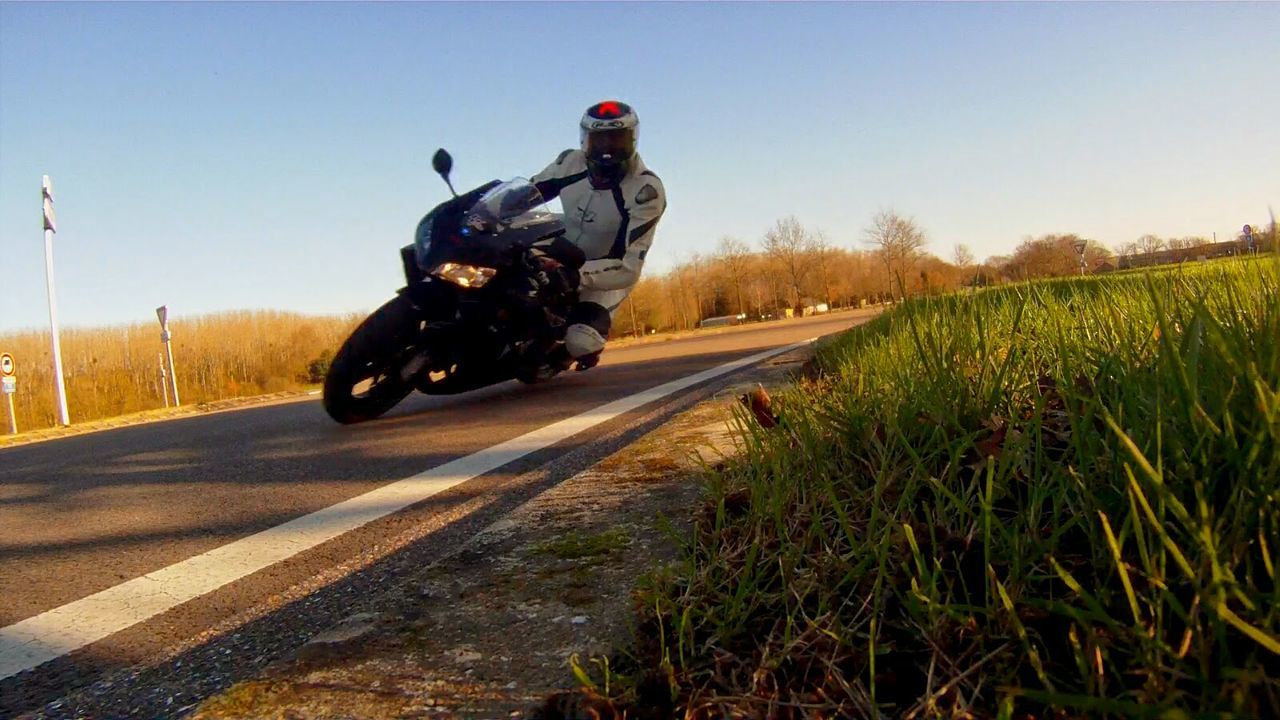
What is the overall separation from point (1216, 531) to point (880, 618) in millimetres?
390

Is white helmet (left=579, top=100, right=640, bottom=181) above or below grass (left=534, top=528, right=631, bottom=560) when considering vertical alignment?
above

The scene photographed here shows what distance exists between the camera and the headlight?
180 inches

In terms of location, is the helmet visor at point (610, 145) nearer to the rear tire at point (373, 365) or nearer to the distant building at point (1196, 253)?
the rear tire at point (373, 365)

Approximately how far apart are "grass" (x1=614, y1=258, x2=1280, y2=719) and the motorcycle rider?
14.3 feet

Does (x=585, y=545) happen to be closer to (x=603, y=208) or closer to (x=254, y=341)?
(x=603, y=208)

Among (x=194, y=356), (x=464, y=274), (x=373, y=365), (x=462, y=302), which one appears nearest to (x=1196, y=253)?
(x=464, y=274)

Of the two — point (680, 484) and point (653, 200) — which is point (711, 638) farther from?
point (653, 200)

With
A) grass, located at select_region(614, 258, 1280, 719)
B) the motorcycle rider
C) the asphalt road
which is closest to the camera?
grass, located at select_region(614, 258, 1280, 719)

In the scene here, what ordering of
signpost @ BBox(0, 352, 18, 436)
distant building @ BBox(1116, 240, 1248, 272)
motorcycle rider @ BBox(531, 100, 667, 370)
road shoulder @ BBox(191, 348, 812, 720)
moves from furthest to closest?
signpost @ BBox(0, 352, 18, 436) < motorcycle rider @ BBox(531, 100, 667, 370) < distant building @ BBox(1116, 240, 1248, 272) < road shoulder @ BBox(191, 348, 812, 720)

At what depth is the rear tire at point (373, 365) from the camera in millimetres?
4566

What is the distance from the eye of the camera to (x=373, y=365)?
15.8 ft

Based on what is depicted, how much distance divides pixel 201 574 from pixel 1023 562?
2.07 meters

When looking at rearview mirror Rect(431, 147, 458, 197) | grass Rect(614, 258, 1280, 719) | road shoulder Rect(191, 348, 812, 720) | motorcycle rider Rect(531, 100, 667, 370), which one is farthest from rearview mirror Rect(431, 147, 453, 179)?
grass Rect(614, 258, 1280, 719)

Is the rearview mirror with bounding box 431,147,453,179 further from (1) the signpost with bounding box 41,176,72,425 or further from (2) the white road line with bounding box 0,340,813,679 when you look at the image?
(1) the signpost with bounding box 41,176,72,425
